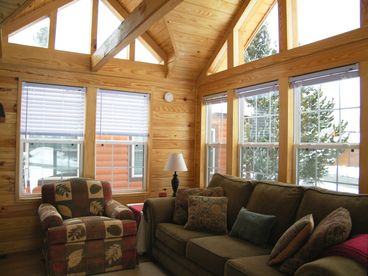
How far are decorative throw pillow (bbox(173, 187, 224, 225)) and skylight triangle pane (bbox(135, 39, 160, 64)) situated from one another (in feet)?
6.68

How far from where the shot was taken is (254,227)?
2.69 meters

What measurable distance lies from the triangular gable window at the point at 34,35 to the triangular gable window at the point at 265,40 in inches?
96.5

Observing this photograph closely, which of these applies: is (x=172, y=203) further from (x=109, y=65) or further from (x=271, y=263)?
(x=109, y=65)

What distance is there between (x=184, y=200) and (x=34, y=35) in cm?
264

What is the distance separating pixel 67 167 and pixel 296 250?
3009mm

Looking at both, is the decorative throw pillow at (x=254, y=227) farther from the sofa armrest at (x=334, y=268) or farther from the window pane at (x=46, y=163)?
the window pane at (x=46, y=163)

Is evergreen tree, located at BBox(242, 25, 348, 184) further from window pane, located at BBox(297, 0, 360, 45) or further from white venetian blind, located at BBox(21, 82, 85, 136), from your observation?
white venetian blind, located at BBox(21, 82, 85, 136)

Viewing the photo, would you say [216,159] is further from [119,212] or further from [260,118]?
[119,212]

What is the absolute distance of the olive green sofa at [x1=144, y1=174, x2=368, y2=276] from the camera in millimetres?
2090

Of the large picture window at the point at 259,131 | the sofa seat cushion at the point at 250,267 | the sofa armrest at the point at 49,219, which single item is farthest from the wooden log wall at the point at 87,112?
the sofa seat cushion at the point at 250,267

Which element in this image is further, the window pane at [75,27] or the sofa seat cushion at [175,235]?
the window pane at [75,27]

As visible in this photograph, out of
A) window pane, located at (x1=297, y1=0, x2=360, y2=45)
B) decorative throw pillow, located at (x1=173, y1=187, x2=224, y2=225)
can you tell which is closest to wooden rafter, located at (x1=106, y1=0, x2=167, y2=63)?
window pane, located at (x1=297, y1=0, x2=360, y2=45)

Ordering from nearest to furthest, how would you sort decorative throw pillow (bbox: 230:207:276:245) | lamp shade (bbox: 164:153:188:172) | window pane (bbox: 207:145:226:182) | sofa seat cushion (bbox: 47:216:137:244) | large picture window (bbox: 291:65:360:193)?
decorative throw pillow (bbox: 230:207:276:245), large picture window (bbox: 291:65:360:193), sofa seat cushion (bbox: 47:216:137:244), lamp shade (bbox: 164:153:188:172), window pane (bbox: 207:145:226:182)

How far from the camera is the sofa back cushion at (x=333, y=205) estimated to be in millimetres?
2137
